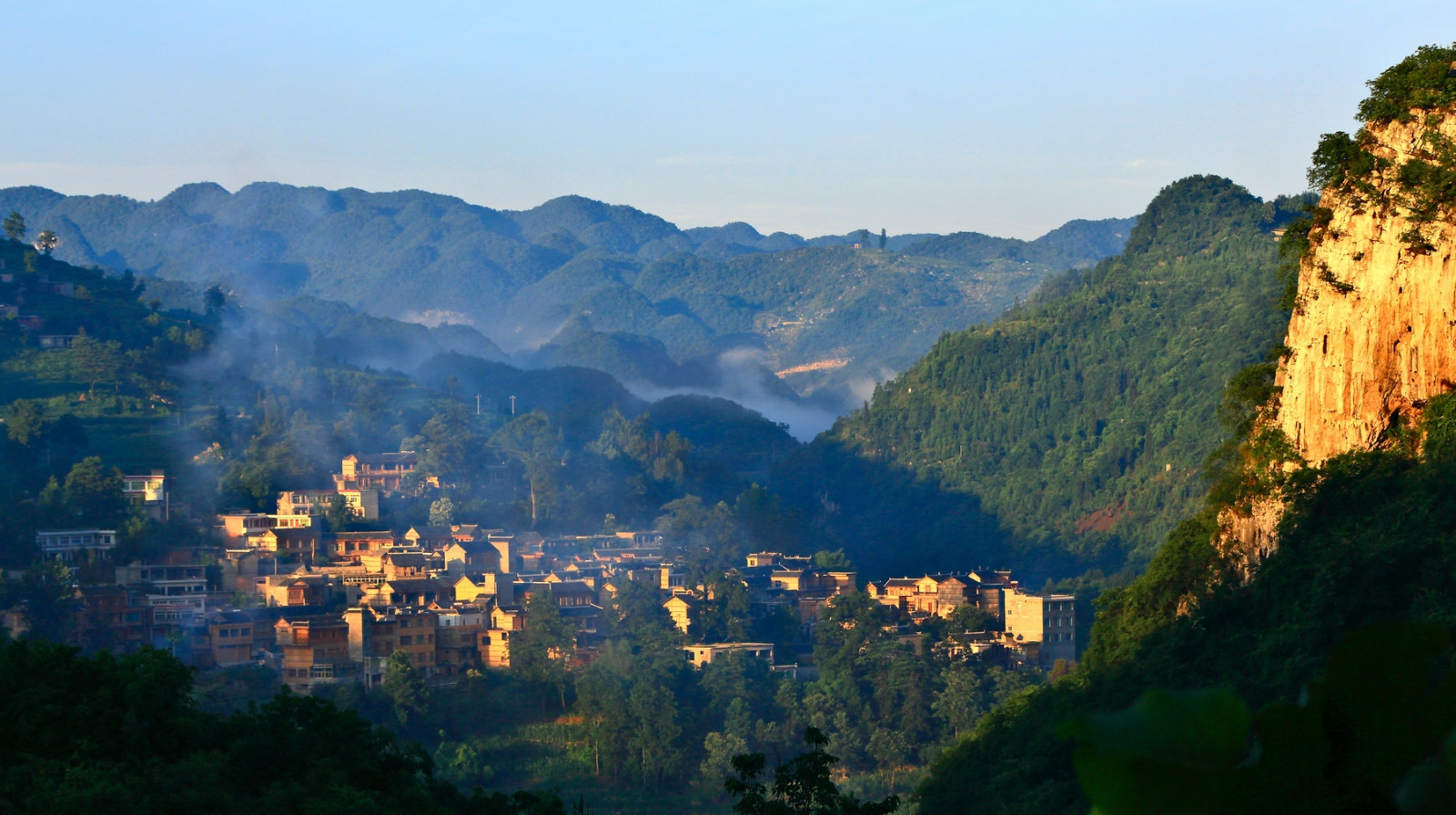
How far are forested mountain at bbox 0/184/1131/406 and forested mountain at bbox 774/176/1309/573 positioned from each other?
53939 mm

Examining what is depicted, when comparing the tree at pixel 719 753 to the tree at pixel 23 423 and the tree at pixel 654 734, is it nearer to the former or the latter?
the tree at pixel 654 734

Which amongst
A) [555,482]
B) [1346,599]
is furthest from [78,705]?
[555,482]

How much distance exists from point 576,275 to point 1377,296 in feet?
503

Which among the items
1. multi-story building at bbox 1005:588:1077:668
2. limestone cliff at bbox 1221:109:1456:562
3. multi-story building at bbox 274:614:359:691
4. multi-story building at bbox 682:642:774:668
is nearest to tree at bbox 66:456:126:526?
multi-story building at bbox 274:614:359:691

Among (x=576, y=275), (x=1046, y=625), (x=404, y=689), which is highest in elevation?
(x=576, y=275)

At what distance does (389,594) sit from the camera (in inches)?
1211

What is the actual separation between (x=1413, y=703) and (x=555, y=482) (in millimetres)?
44250

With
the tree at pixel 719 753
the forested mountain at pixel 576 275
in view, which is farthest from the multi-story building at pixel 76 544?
the forested mountain at pixel 576 275

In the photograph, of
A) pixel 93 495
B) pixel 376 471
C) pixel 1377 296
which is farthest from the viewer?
pixel 376 471

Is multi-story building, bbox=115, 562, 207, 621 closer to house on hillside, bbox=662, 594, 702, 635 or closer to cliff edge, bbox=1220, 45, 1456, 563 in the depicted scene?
house on hillside, bbox=662, 594, 702, 635

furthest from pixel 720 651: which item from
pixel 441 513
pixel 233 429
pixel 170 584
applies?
pixel 233 429

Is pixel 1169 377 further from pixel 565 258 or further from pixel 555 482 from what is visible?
pixel 565 258

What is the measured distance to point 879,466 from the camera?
52.8m

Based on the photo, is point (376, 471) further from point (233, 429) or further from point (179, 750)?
point (179, 750)
